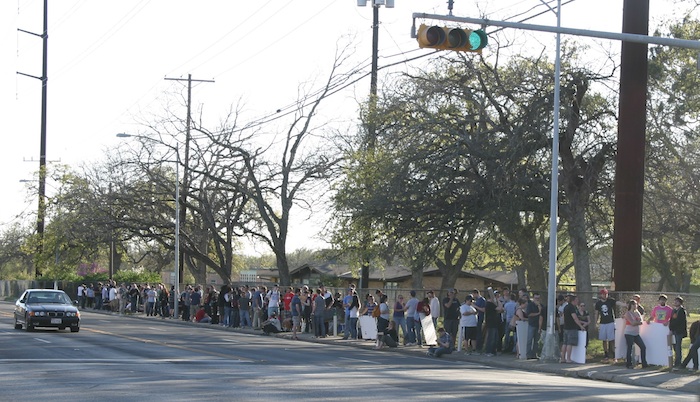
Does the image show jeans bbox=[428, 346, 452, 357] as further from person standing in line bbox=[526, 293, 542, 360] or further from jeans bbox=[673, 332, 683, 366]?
jeans bbox=[673, 332, 683, 366]

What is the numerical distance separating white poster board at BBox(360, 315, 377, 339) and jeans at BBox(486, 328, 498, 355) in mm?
6239

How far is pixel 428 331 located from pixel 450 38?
16775mm

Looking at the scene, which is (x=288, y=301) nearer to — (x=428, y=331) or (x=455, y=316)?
(x=428, y=331)

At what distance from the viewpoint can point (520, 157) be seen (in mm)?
29328

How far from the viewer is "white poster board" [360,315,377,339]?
106ft

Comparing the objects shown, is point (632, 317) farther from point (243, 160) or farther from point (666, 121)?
point (243, 160)

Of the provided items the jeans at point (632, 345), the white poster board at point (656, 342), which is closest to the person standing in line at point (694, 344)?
the white poster board at point (656, 342)

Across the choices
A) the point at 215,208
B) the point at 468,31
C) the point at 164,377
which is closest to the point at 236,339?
the point at 164,377

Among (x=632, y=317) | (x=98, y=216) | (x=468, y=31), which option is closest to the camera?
(x=468, y=31)

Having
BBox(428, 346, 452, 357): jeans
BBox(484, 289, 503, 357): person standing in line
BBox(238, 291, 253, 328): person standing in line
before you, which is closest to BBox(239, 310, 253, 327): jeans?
BBox(238, 291, 253, 328): person standing in line

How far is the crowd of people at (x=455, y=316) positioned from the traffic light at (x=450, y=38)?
1017cm

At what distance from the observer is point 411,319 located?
30172 mm

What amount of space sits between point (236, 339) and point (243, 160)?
18.5 meters

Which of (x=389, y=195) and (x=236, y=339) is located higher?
(x=389, y=195)
